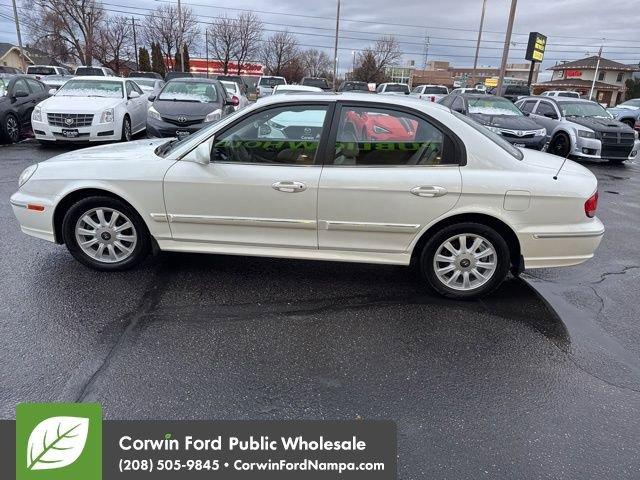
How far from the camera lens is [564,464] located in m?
2.29

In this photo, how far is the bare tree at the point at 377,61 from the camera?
61.0m

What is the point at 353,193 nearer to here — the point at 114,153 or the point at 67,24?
the point at 114,153

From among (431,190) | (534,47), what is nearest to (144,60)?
(534,47)

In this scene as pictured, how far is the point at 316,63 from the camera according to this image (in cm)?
7344

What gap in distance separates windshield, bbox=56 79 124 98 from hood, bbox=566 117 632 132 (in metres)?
11.6

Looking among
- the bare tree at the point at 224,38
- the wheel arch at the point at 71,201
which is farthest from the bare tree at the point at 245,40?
the wheel arch at the point at 71,201

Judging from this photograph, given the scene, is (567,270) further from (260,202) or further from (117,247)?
(117,247)

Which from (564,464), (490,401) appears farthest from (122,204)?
(564,464)

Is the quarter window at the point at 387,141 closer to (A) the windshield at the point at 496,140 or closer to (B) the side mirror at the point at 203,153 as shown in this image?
(A) the windshield at the point at 496,140

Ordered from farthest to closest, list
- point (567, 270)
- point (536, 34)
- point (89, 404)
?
point (536, 34) < point (567, 270) < point (89, 404)

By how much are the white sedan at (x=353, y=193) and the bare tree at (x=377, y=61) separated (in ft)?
197

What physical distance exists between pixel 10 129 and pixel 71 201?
29.5 feet

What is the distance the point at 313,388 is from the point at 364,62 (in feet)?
215

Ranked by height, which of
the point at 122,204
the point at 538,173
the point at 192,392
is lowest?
the point at 192,392
